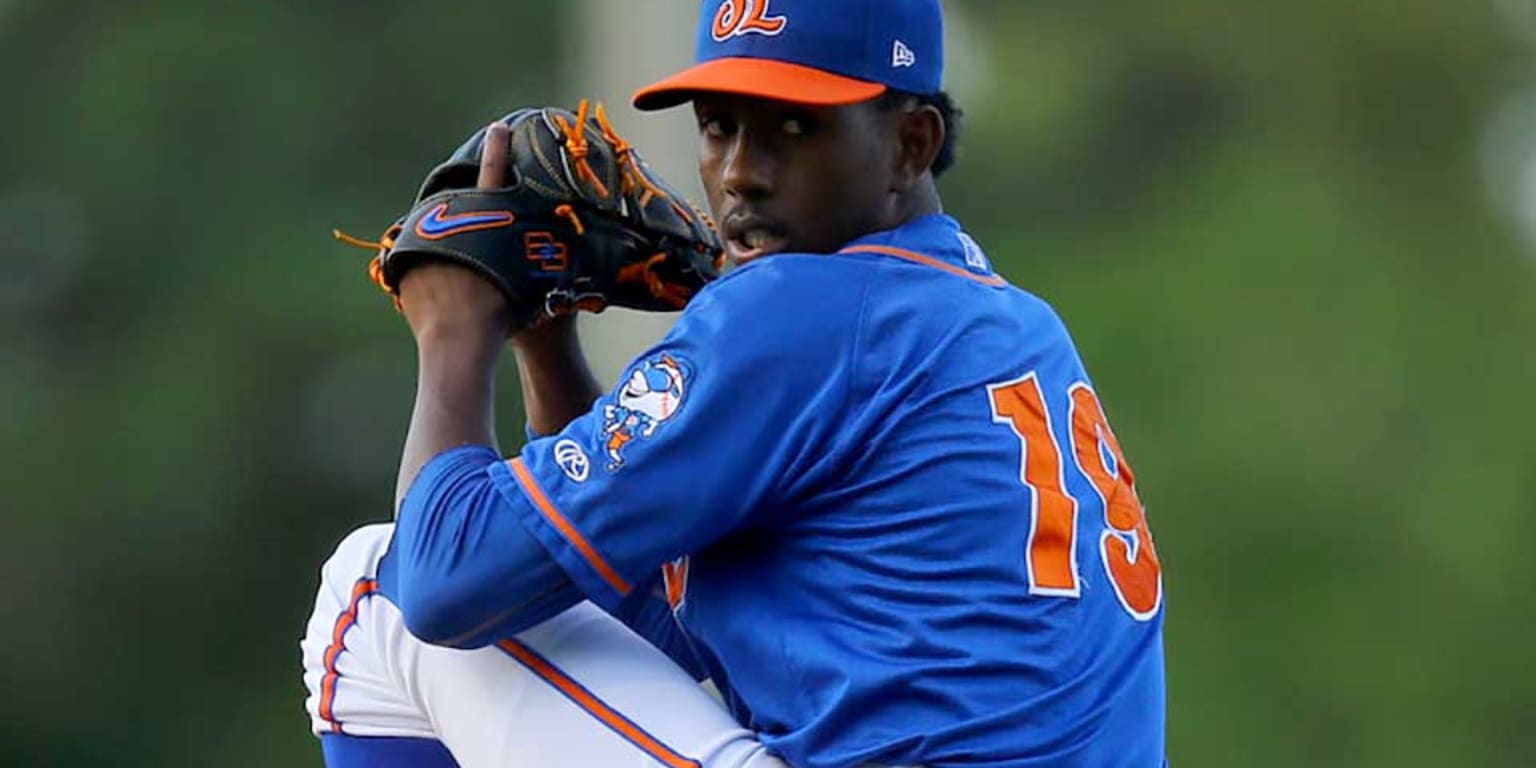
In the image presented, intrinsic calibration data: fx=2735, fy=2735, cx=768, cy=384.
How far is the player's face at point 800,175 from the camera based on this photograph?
2.96 m

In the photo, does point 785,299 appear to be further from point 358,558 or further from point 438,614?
point 358,558

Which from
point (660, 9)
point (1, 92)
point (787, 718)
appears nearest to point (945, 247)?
point (787, 718)

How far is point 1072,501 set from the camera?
114 inches

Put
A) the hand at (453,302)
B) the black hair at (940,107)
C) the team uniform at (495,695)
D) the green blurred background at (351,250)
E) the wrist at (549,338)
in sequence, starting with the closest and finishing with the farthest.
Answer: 1. the team uniform at (495,695)
2. the black hair at (940,107)
3. the hand at (453,302)
4. the wrist at (549,338)
5. the green blurred background at (351,250)

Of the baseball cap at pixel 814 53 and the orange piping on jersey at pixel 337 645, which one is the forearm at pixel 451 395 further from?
the baseball cap at pixel 814 53

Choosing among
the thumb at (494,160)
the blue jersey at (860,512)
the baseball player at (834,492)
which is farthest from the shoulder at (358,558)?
the thumb at (494,160)

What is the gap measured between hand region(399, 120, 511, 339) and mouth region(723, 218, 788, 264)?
30 centimetres

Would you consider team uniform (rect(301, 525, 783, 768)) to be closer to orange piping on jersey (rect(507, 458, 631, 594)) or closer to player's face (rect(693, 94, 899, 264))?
orange piping on jersey (rect(507, 458, 631, 594))

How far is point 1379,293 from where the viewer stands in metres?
11.4

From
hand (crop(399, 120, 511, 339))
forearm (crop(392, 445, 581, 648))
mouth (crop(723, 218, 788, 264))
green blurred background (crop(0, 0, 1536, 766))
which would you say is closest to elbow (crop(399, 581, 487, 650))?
forearm (crop(392, 445, 581, 648))

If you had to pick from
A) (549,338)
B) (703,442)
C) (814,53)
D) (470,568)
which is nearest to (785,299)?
(703,442)

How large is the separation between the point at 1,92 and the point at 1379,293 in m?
6.42

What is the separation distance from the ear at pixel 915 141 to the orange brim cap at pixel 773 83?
0.22 ft

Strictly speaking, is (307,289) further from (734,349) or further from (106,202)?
(734,349)
